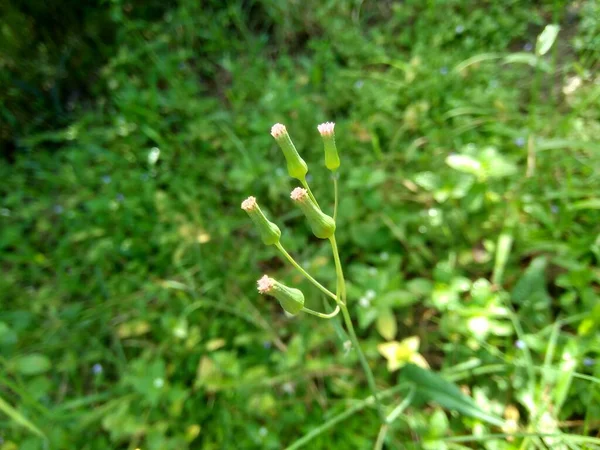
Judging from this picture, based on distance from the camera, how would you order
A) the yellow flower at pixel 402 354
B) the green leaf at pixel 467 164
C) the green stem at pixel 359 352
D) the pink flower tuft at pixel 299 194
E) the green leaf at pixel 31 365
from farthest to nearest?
the green leaf at pixel 31 365
the green leaf at pixel 467 164
the yellow flower at pixel 402 354
the green stem at pixel 359 352
the pink flower tuft at pixel 299 194

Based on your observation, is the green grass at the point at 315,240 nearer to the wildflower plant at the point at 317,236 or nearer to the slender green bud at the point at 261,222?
the wildflower plant at the point at 317,236

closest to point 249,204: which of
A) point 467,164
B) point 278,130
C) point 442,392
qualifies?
→ point 278,130

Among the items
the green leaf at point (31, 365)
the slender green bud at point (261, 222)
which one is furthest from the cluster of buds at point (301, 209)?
the green leaf at point (31, 365)

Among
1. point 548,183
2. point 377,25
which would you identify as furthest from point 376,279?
point 377,25

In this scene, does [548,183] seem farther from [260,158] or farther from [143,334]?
[143,334]

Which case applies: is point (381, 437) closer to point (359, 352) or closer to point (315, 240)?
point (359, 352)

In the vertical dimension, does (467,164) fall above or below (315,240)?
above
